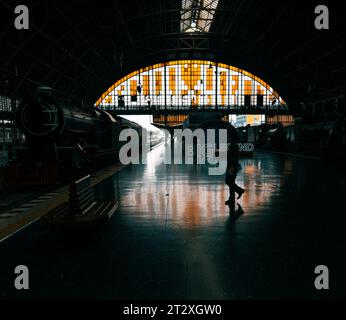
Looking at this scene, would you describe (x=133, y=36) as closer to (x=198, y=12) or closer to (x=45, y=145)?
(x=198, y=12)

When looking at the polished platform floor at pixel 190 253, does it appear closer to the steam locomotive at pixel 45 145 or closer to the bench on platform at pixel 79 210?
the bench on platform at pixel 79 210

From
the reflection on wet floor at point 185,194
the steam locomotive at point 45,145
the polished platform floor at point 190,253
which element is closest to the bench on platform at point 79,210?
the polished platform floor at point 190,253

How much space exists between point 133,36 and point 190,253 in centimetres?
4466

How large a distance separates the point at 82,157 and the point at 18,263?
29.0 ft

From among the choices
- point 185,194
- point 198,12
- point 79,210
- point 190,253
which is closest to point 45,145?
point 185,194

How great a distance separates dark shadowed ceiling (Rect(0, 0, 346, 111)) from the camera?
97.4ft

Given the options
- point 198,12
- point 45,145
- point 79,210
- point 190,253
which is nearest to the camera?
point 190,253

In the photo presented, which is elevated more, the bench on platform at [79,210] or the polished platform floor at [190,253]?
the bench on platform at [79,210]

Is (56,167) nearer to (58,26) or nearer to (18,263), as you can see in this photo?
(18,263)

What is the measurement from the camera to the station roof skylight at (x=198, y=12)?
36606 mm

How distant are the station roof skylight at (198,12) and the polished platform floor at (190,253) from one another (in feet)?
93.4

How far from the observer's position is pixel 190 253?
5.24 m

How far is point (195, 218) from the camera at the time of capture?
741 centimetres
